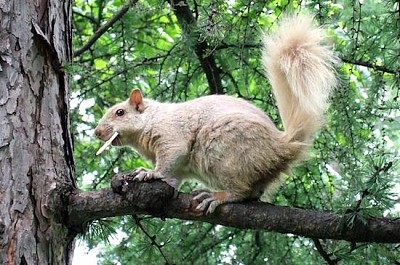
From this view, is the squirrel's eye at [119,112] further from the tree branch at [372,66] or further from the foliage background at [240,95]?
the tree branch at [372,66]

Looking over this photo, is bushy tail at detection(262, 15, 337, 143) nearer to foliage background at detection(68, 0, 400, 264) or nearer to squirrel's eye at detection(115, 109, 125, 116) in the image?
foliage background at detection(68, 0, 400, 264)

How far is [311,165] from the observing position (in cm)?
334

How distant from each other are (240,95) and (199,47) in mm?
363

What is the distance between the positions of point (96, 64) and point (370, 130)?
2.08 m

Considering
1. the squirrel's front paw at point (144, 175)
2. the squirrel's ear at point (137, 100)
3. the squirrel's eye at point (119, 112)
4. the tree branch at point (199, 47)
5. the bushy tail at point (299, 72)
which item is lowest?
the squirrel's front paw at point (144, 175)

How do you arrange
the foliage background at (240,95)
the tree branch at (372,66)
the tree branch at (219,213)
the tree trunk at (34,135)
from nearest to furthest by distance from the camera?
the tree branch at (219,213)
the tree trunk at (34,135)
the foliage background at (240,95)
the tree branch at (372,66)

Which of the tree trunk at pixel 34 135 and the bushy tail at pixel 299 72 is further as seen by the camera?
the bushy tail at pixel 299 72

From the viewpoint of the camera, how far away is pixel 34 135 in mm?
2389

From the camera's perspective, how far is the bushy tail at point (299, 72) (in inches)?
100

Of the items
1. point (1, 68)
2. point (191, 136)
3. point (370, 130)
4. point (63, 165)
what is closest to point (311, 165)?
point (370, 130)

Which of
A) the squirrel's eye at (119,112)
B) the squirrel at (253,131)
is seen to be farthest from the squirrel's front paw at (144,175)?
the squirrel's eye at (119,112)

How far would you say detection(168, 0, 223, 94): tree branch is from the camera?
3.25 meters

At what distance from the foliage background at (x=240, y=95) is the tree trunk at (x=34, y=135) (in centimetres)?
11

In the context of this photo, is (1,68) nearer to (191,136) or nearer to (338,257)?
(191,136)
